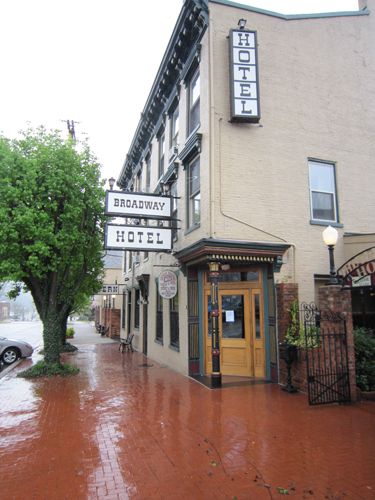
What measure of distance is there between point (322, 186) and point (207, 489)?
28.8 feet

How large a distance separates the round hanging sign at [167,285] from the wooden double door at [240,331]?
47.7 inches

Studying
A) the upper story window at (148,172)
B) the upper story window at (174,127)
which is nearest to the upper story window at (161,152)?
the upper story window at (174,127)

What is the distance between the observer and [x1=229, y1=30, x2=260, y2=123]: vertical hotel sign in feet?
31.3

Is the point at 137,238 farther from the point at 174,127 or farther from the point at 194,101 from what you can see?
the point at 174,127

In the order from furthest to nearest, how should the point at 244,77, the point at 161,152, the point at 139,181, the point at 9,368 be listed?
the point at 139,181, the point at 161,152, the point at 9,368, the point at 244,77

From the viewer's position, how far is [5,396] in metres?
8.71

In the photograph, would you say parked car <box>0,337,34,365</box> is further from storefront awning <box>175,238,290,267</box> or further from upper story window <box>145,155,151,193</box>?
storefront awning <box>175,238,290,267</box>

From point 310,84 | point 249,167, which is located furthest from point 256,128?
point 310,84

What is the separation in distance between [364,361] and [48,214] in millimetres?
9521

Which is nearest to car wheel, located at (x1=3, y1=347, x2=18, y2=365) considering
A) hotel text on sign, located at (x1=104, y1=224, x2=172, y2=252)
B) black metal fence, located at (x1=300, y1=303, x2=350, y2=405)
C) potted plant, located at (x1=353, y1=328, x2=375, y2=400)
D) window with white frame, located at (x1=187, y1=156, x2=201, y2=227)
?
hotel text on sign, located at (x1=104, y1=224, x2=172, y2=252)

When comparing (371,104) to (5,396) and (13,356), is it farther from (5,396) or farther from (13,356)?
(13,356)

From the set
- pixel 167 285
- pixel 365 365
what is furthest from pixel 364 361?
pixel 167 285

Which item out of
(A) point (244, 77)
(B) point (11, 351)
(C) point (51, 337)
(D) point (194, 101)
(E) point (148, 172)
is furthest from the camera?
(E) point (148, 172)

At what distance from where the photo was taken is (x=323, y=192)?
34.7ft
